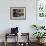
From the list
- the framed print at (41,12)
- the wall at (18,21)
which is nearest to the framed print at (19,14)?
the wall at (18,21)

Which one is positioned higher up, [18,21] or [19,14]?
[19,14]

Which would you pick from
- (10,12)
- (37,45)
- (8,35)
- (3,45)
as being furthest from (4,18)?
(37,45)

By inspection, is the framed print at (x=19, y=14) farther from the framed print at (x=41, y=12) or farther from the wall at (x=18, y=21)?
the framed print at (x=41, y=12)

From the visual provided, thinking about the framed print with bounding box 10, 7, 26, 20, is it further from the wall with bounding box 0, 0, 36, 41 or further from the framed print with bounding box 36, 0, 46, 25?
the framed print with bounding box 36, 0, 46, 25

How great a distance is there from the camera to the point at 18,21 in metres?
7.46

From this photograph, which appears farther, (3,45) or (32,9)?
(32,9)

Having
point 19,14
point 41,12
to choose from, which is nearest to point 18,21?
point 19,14

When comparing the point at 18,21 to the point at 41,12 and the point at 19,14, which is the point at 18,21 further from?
the point at 41,12

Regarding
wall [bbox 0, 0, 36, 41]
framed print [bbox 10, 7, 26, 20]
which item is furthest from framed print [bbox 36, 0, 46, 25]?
framed print [bbox 10, 7, 26, 20]

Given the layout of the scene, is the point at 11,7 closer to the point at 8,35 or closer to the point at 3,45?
the point at 8,35

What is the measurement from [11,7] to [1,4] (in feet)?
1.62

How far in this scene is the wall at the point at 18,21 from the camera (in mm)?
7395

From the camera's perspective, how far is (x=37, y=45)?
6.68 metres

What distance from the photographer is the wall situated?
24.3ft
